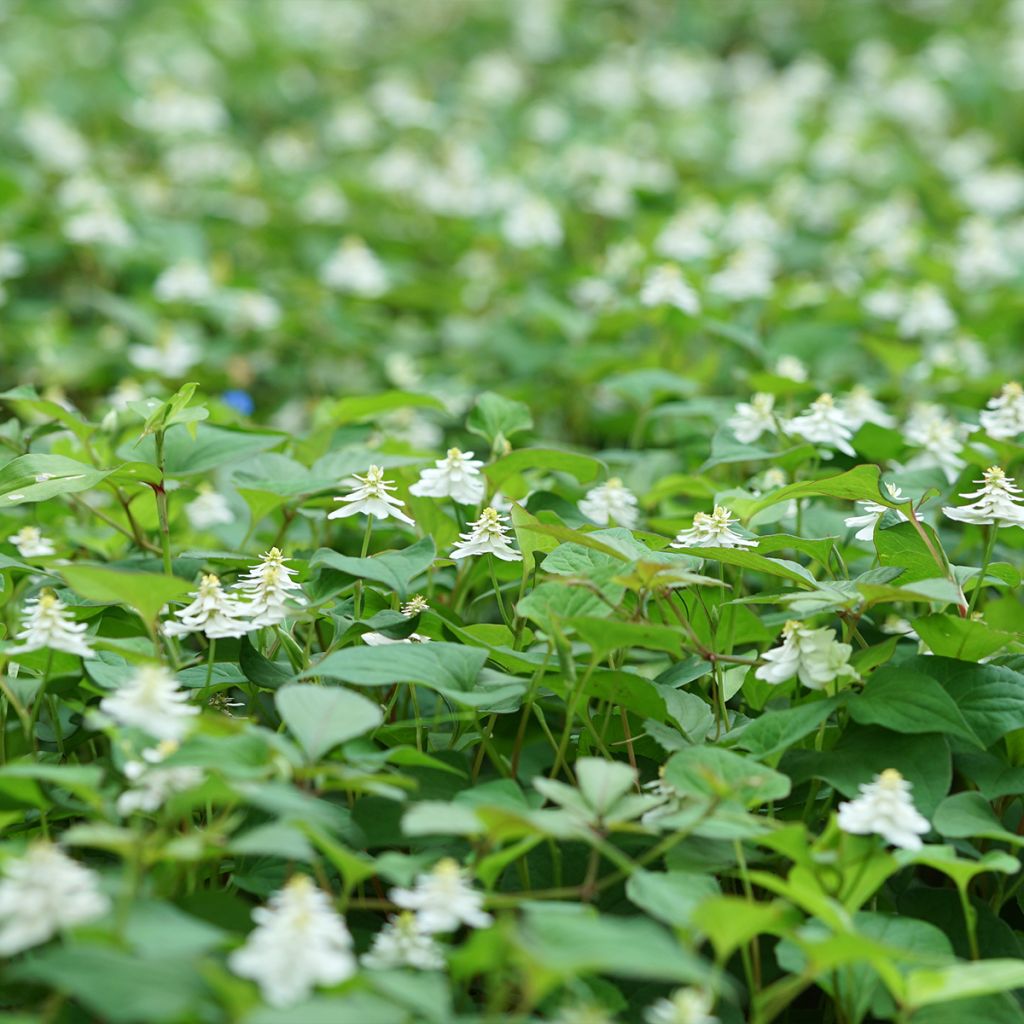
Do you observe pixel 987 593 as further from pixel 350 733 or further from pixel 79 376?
pixel 79 376

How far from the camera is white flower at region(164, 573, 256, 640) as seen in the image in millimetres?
1221

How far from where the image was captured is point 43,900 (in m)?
0.86

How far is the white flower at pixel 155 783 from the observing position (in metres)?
1.03

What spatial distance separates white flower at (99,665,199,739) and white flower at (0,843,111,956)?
0.44 ft

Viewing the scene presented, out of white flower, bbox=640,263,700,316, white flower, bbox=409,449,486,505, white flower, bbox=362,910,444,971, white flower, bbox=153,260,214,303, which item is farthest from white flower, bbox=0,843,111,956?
white flower, bbox=153,260,214,303

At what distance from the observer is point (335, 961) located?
85 cm

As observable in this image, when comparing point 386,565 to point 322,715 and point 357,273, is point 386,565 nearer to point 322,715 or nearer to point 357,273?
point 322,715

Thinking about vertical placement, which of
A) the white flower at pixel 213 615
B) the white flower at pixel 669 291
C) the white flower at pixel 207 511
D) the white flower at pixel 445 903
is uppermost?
the white flower at pixel 669 291

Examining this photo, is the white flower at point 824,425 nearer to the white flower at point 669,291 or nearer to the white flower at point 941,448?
the white flower at point 941,448

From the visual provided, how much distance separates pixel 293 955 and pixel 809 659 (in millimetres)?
598

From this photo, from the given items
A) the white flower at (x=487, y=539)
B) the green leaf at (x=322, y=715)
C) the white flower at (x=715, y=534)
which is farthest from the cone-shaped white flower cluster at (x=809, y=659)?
the green leaf at (x=322, y=715)

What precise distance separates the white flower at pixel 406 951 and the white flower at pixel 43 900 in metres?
0.22

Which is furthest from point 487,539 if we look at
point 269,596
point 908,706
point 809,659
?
point 908,706

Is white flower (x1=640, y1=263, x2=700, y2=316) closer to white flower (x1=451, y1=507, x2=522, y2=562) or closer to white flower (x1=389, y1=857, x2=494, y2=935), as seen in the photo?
white flower (x1=451, y1=507, x2=522, y2=562)
